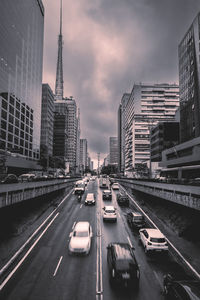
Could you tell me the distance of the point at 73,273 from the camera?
42.4ft

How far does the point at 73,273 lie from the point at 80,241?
3302 mm

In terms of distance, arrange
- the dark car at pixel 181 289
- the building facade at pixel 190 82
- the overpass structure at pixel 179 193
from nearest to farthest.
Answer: the dark car at pixel 181 289, the overpass structure at pixel 179 193, the building facade at pixel 190 82

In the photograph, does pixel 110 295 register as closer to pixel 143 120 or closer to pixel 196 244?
pixel 196 244

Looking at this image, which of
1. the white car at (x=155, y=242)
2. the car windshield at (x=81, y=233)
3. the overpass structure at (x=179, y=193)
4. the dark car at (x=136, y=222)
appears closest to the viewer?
the white car at (x=155, y=242)

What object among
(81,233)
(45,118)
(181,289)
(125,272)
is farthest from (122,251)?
(45,118)

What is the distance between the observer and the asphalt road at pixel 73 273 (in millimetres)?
10711

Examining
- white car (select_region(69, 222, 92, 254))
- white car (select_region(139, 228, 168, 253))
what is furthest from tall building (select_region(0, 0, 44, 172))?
white car (select_region(139, 228, 168, 253))

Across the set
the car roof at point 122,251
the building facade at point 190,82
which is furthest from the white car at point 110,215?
the building facade at point 190,82

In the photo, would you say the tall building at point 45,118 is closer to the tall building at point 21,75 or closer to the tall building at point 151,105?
the tall building at point 21,75

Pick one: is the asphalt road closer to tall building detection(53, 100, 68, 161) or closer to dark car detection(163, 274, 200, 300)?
dark car detection(163, 274, 200, 300)

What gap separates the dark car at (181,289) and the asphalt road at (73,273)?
32.1 inches

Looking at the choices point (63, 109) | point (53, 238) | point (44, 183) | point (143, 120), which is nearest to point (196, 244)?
point (53, 238)

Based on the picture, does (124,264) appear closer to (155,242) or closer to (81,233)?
(155,242)

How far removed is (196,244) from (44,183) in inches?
988
